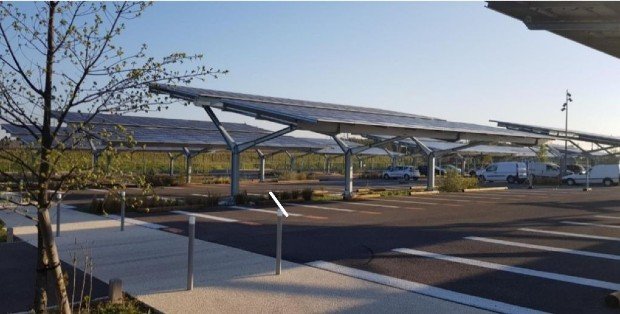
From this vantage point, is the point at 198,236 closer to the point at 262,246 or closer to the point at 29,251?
the point at 262,246

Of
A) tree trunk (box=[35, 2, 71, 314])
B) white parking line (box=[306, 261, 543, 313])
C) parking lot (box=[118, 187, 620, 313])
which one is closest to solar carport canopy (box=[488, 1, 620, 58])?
parking lot (box=[118, 187, 620, 313])

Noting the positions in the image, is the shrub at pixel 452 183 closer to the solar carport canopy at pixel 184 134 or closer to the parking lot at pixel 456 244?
the parking lot at pixel 456 244

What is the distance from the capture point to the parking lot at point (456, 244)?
786 cm

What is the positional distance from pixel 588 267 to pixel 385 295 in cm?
423

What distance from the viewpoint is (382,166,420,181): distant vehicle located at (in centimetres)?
4984

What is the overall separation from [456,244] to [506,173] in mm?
37702

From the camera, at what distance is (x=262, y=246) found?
11.0 m

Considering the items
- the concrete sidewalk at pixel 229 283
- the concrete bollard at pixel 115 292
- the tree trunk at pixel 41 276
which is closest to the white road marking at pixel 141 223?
the concrete sidewalk at pixel 229 283

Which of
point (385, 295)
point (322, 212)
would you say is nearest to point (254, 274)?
point (385, 295)

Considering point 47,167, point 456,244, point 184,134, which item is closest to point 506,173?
point 184,134

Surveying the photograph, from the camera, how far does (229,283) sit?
7.73m

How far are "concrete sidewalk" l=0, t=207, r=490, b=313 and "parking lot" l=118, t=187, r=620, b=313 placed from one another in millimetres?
537

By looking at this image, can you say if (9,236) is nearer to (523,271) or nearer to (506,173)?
(523,271)

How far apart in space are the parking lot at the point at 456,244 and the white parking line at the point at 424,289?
0.11 feet
